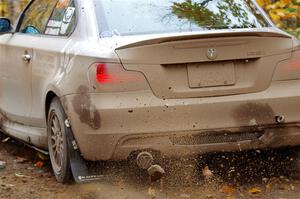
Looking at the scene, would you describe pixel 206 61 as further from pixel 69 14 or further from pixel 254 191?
pixel 69 14

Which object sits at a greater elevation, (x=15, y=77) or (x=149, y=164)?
(x=15, y=77)

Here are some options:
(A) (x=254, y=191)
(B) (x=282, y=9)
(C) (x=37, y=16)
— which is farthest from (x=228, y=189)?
(B) (x=282, y=9)

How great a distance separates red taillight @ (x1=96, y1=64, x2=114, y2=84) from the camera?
4953mm

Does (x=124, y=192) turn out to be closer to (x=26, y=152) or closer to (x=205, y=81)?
(x=205, y=81)

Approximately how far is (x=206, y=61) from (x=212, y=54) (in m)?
0.07

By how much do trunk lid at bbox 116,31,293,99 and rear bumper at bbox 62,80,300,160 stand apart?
0.28ft

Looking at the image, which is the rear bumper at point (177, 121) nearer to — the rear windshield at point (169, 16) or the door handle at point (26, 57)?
the rear windshield at point (169, 16)

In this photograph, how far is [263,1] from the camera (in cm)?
1129

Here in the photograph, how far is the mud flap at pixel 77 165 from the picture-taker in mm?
5289

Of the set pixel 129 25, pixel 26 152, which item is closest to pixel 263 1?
pixel 26 152

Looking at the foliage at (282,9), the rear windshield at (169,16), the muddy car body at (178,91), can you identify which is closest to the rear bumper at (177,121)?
the muddy car body at (178,91)

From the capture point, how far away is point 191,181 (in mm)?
5555

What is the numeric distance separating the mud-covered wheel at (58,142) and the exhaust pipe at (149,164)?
2.16 ft

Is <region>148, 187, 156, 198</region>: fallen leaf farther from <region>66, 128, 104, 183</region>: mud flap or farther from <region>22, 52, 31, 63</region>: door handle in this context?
<region>22, 52, 31, 63</region>: door handle
